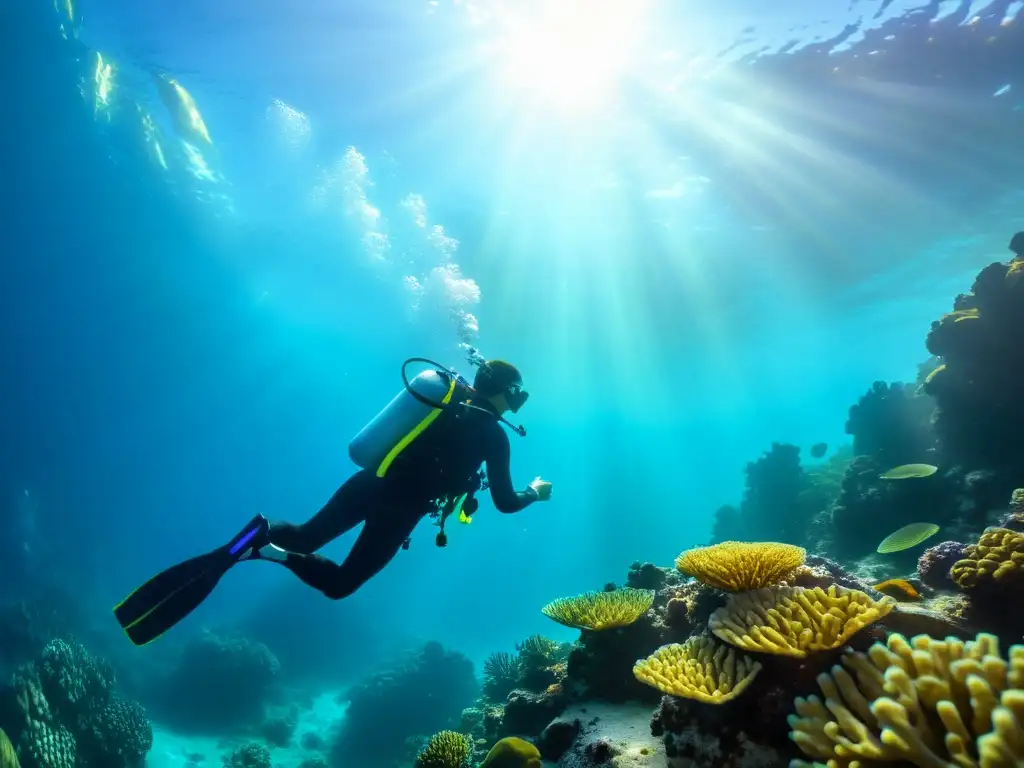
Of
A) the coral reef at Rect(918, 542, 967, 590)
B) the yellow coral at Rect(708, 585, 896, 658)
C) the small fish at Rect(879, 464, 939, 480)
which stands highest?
the small fish at Rect(879, 464, 939, 480)

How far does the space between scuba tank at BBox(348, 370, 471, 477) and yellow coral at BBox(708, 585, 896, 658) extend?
11.6 feet

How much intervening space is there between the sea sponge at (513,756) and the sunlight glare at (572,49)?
711 inches

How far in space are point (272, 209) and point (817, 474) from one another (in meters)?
32.2

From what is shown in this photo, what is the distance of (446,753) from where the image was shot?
483cm

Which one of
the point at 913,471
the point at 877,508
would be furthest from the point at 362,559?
the point at 877,508

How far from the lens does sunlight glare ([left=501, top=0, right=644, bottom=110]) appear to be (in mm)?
14781

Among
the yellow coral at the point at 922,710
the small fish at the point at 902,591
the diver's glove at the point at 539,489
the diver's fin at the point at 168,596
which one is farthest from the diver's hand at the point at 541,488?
the yellow coral at the point at 922,710

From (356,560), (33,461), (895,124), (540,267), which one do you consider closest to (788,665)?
(356,560)

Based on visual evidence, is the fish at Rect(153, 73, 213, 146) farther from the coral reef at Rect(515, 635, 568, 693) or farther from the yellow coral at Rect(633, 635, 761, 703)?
the yellow coral at Rect(633, 635, 761, 703)

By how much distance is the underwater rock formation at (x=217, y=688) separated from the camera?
1931cm

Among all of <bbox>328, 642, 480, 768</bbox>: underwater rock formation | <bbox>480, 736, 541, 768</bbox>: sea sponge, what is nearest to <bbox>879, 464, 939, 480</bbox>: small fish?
<bbox>480, 736, 541, 768</bbox>: sea sponge

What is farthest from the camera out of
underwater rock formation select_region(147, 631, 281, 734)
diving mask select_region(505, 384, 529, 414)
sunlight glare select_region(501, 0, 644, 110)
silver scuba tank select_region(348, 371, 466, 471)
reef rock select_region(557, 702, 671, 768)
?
underwater rock formation select_region(147, 631, 281, 734)

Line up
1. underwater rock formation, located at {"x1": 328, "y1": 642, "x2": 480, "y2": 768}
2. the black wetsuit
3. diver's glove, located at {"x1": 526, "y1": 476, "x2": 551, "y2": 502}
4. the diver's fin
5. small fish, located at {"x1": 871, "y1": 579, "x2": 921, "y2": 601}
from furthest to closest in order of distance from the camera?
underwater rock formation, located at {"x1": 328, "y1": 642, "x2": 480, "y2": 768} < diver's glove, located at {"x1": 526, "y1": 476, "x2": 551, "y2": 502} < the black wetsuit < small fish, located at {"x1": 871, "y1": 579, "x2": 921, "y2": 601} < the diver's fin

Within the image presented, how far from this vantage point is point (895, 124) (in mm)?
17531
